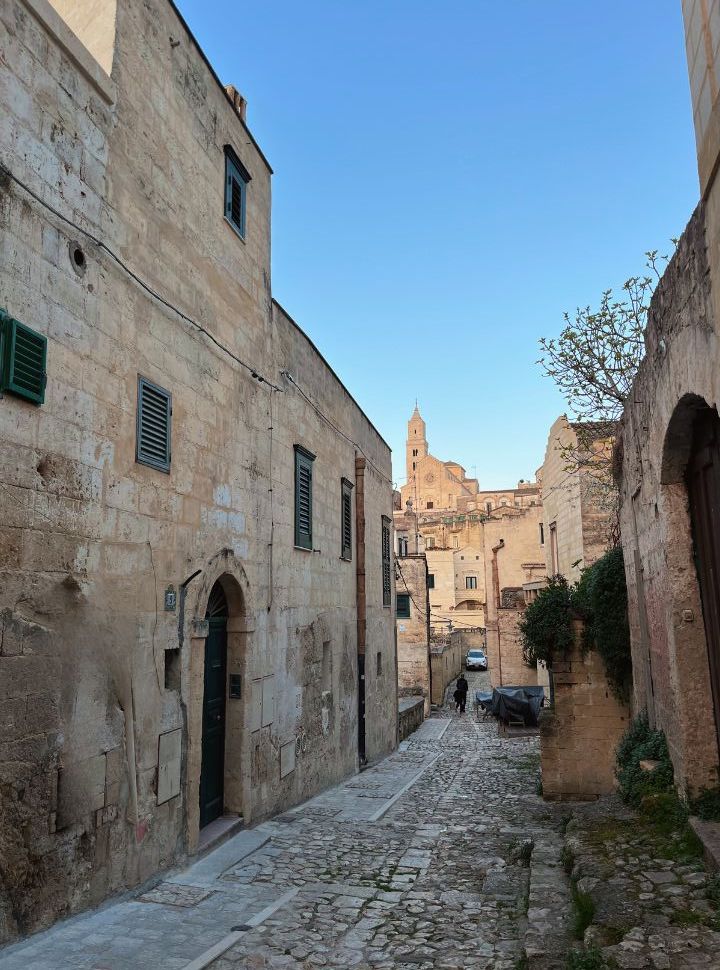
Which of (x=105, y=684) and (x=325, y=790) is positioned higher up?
(x=105, y=684)

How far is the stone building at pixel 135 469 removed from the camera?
454 centimetres

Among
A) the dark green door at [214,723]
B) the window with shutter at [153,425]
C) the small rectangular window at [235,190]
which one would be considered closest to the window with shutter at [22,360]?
the window with shutter at [153,425]

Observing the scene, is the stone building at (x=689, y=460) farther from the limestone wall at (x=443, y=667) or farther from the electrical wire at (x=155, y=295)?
the limestone wall at (x=443, y=667)

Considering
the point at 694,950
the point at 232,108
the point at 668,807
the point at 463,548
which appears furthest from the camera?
the point at 463,548

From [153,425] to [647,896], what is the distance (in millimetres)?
5075

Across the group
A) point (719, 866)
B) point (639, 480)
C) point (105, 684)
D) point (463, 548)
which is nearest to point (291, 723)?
point (105, 684)

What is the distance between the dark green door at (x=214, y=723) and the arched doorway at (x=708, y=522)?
474cm

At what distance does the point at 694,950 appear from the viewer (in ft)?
11.8

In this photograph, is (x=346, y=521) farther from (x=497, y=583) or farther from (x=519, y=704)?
(x=497, y=583)

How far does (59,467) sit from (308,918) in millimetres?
3773

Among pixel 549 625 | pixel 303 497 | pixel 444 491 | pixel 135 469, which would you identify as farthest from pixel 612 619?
pixel 444 491

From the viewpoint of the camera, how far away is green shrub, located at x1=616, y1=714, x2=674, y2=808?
6.23 m

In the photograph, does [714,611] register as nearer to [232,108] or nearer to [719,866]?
[719,866]

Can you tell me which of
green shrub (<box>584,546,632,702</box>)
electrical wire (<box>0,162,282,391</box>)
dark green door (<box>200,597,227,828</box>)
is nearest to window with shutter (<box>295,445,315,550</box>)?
electrical wire (<box>0,162,282,391</box>)
